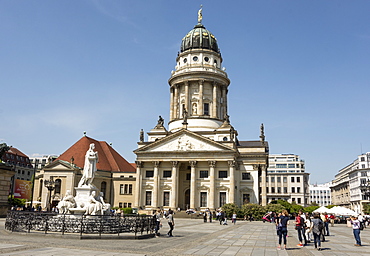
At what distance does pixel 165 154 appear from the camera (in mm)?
62344

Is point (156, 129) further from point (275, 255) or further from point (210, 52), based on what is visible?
point (275, 255)

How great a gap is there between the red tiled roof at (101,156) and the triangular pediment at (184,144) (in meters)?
10.2

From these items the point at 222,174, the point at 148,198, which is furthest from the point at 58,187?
the point at 222,174

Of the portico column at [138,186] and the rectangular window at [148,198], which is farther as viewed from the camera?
the rectangular window at [148,198]

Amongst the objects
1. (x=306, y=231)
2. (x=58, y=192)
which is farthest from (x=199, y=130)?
(x=306, y=231)

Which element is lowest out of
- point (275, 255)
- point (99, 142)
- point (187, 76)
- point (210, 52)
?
point (275, 255)

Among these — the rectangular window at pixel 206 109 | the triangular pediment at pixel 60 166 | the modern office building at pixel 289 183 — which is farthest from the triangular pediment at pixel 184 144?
the modern office building at pixel 289 183

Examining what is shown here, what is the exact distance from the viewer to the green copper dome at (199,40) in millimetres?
76312

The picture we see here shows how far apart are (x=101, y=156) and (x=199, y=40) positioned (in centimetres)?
3268

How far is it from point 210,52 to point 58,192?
41.7m

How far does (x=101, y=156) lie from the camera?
7231 centimetres

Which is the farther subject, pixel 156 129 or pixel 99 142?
pixel 99 142

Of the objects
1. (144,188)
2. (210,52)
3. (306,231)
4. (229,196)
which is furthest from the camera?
(210,52)

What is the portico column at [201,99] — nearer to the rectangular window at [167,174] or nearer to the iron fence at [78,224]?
the rectangular window at [167,174]
